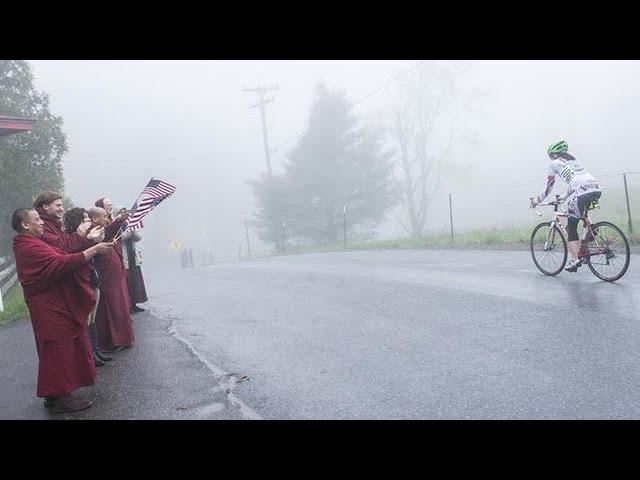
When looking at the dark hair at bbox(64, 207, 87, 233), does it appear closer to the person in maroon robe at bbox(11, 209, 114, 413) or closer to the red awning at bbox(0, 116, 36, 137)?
the person in maroon robe at bbox(11, 209, 114, 413)

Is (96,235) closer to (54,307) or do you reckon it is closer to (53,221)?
(53,221)

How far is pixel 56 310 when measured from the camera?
15.2 feet

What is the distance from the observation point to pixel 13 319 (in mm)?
9617

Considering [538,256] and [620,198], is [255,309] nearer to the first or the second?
[538,256]

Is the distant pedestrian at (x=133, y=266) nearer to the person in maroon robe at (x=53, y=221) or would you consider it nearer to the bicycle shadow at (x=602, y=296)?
the person in maroon robe at (x=53, y=221)

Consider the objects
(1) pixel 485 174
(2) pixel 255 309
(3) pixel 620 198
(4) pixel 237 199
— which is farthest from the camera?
(4) pixel 237 199

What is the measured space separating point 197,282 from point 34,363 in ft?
25.6

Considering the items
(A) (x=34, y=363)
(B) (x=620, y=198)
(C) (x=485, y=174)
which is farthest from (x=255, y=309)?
(C) (x=485, y=174)

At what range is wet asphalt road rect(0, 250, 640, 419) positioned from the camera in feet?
13.6

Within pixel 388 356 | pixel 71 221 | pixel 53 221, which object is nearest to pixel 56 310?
pixel 53 221

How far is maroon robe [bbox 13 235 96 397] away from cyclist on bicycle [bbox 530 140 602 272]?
6450mm

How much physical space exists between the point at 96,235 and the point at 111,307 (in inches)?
55.0

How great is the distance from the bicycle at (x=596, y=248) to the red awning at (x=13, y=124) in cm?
1067

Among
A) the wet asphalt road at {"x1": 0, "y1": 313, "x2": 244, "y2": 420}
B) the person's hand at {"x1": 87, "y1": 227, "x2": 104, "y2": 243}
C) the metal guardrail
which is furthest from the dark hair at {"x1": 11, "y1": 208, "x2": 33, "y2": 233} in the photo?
the metal guardrail
